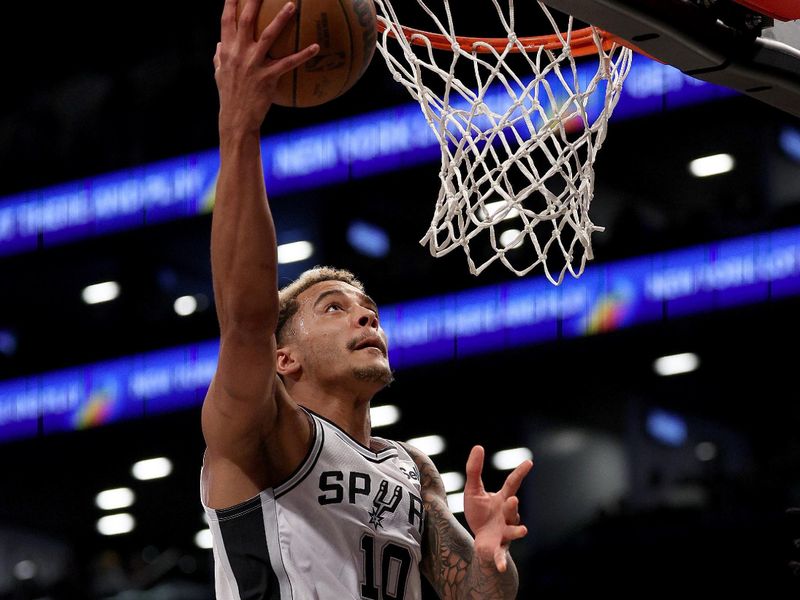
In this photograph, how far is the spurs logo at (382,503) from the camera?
2875 mm

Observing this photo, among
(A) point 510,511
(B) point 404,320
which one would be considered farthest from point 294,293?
(B) point 404,320

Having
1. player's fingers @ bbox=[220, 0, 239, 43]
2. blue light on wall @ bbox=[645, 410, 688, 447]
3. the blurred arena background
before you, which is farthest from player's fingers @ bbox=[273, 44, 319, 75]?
blue light on wall @ bbox=[645, 410, 688, 447]

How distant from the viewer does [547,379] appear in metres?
7.62

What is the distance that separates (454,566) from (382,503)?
288mm

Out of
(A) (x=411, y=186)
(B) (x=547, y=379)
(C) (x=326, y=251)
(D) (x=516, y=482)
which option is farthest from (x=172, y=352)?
(D) (x=516, y=482)

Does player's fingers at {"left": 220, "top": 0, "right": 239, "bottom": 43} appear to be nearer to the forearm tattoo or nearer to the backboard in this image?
the backboard

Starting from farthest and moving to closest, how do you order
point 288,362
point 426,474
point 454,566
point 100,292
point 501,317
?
point 100,292, point 501,317, point 426,474, point 288,362, point 454,566

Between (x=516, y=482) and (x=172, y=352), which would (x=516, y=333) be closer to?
(x=172, y=352)

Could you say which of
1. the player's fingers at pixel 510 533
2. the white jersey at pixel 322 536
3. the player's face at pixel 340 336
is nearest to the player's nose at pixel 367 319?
the player's face at pixel 340 336

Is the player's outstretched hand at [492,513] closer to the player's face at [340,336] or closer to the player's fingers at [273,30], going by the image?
the player's face at [340,336]

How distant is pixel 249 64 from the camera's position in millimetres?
2281

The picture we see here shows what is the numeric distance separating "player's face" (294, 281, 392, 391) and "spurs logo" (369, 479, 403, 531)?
0.92ft

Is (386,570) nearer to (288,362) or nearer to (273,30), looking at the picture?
(288,362)

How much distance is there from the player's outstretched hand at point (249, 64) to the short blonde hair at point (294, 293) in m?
0.95
